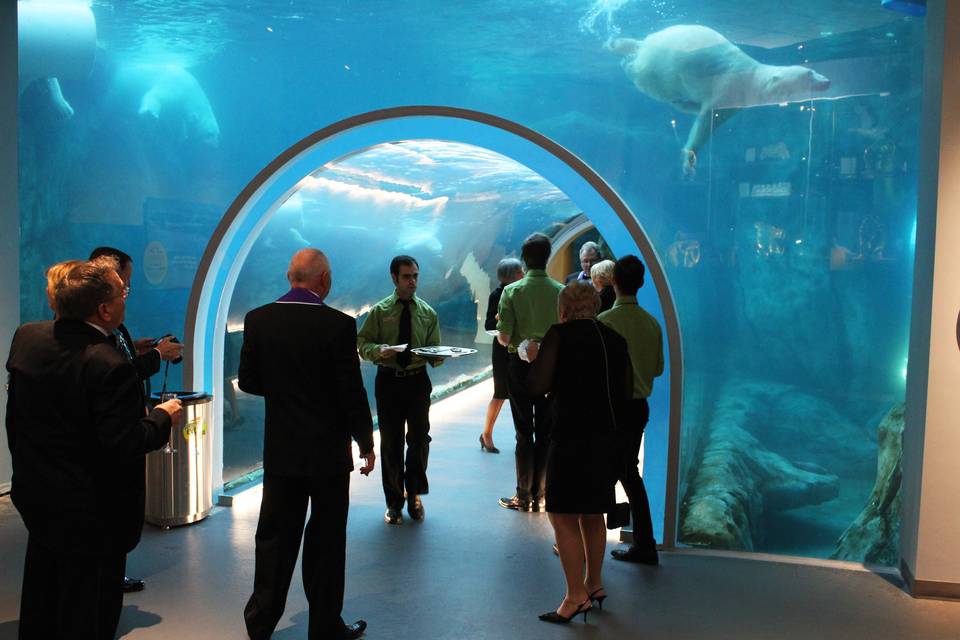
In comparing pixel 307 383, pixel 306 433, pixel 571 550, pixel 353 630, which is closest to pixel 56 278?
pixel 307 383

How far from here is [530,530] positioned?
5762 mm

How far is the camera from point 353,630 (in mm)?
4074

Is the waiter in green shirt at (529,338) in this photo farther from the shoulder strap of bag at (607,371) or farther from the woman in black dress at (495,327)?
the shoulder strap of bag at (607,371)

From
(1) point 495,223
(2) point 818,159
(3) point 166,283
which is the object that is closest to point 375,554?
(3) point 166,283

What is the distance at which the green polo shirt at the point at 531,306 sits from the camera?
6.10 metres

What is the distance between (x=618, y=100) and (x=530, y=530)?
2.78 meters

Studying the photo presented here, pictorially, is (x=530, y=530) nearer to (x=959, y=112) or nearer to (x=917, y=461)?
(x=917, y=461)

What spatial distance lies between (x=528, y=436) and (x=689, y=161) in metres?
2.16

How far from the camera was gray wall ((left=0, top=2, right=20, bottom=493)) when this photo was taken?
246 inches

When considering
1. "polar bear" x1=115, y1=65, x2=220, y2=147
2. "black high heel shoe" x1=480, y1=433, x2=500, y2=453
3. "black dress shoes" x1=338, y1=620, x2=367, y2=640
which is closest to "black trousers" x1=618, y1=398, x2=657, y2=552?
"black dress shoes" x1=338, y1=620, x2=367, y2=640

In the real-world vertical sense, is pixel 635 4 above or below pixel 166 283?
above

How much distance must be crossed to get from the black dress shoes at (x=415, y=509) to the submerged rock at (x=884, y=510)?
2651mm

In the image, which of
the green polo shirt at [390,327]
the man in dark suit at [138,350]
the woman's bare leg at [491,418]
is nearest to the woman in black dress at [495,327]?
the woman's bare leg at [491,418]

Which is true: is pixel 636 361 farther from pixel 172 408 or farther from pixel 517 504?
pixel 172 408
